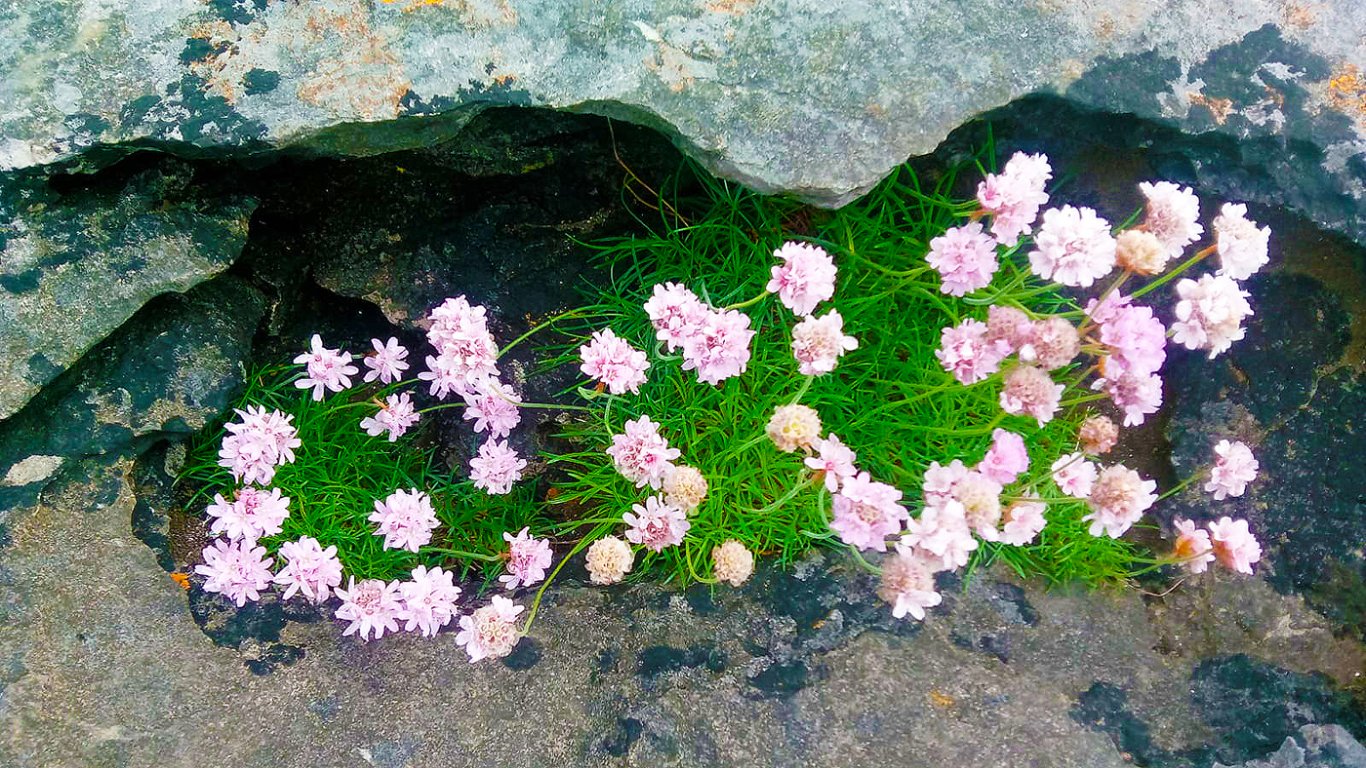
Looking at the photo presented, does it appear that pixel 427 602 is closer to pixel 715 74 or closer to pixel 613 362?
pixel 613 362

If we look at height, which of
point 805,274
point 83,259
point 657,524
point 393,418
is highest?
point 805,274

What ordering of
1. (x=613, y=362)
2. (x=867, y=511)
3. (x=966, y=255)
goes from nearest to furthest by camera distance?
(x=867, y=511)
(x=966, y=255)
(x=613, y=362)

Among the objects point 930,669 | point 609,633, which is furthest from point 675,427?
point 930,669

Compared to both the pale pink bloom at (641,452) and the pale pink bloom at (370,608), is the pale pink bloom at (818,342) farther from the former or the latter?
the pale pink bloom at (370,608)

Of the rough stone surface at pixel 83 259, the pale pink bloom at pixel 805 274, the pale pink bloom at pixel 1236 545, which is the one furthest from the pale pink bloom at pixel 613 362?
the pale pink bloom at pixel 1236 545

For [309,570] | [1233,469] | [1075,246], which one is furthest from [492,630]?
[1233,469]

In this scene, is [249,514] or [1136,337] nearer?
[1136,337]

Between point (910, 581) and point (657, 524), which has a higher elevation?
point (910, 581)
